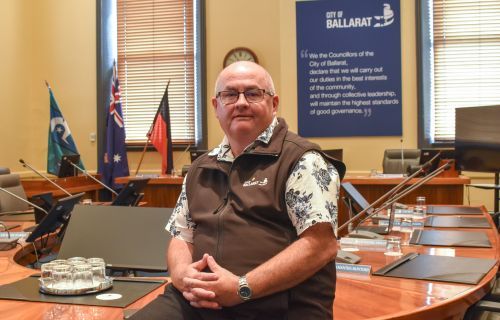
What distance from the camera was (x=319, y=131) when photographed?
6.44 metres

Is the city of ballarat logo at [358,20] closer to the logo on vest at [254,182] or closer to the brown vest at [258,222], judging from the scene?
the brown vest at [258,222]

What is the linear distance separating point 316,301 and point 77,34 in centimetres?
670

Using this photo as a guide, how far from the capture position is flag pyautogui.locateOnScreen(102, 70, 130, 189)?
6.85 metres

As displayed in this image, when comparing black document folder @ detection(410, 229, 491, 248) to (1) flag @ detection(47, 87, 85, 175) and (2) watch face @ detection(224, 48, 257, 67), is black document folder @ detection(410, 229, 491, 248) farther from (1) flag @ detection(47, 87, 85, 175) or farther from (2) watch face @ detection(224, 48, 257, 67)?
(1) flag @ detection(47, 87, 85, 175)

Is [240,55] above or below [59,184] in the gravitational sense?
above

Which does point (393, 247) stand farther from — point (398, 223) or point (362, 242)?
point (398, 223)

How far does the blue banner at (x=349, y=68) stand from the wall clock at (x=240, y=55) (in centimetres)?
61

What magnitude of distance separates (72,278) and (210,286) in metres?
0.54

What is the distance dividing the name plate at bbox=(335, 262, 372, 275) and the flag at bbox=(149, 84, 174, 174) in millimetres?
5009

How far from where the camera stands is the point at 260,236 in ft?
4.47

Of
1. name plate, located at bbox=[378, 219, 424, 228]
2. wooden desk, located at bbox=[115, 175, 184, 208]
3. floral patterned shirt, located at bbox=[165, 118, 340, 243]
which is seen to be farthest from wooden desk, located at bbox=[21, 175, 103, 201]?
floral patterned shirt, located at bbox=[165, 118, 340, 243]

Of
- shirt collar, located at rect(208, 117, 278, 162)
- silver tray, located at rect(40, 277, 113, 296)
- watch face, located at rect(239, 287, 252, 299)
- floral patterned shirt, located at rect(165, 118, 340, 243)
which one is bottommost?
silver tray, located at rect(40, 277, 113, 296)

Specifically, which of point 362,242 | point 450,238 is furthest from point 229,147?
point 450,238

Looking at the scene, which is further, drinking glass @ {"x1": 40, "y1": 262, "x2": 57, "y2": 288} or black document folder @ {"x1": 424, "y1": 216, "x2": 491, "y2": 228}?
black document folder @ {"x1": 424, "y1": 216, "x2": 491, "y2": 228}
